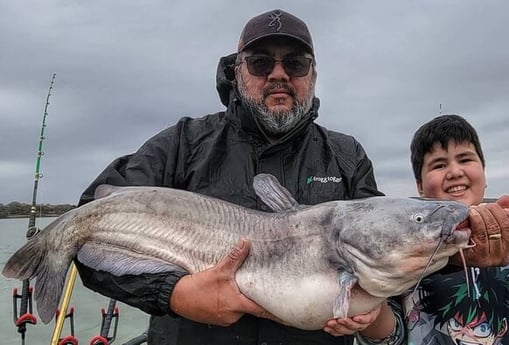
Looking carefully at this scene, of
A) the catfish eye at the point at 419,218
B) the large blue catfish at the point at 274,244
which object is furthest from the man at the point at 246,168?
the catfish eye at the point at 419,218

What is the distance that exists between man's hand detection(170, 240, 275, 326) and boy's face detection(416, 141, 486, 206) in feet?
4.70

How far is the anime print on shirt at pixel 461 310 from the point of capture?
8.91 feet

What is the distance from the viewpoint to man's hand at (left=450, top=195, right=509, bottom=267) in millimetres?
2131

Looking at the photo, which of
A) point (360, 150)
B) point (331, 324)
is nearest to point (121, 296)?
point (331, 324)

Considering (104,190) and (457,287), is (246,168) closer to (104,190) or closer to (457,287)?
(104,190)

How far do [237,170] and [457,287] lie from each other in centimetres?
141

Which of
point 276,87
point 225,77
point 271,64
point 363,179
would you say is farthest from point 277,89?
point 363,179

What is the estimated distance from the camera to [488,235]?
213 cm

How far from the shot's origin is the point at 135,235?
103 inches

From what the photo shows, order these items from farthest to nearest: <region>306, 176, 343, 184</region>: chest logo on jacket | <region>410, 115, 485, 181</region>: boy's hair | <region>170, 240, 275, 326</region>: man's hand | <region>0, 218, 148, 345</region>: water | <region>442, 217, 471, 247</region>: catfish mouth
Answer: <region>0, 218, 148, 345</region>: water < <region>410, 115, 485, 181</region>: boy's hair < <region>306, 176, 343, 184</region>: chest logo on jacket < <region>170, 240, 275, 326</region>: man's hand < <region>442, 217, 471, 247</region>: catfish mouth

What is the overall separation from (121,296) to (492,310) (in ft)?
6.50

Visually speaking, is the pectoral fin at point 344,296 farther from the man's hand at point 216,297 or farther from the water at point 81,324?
the water at point 81,324

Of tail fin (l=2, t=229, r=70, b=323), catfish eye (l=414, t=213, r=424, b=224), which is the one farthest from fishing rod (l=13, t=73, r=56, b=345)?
catfish eye (l=414, t=213, r=424, b=224)

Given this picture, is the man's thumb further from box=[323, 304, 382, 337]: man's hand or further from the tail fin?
the tail fin
